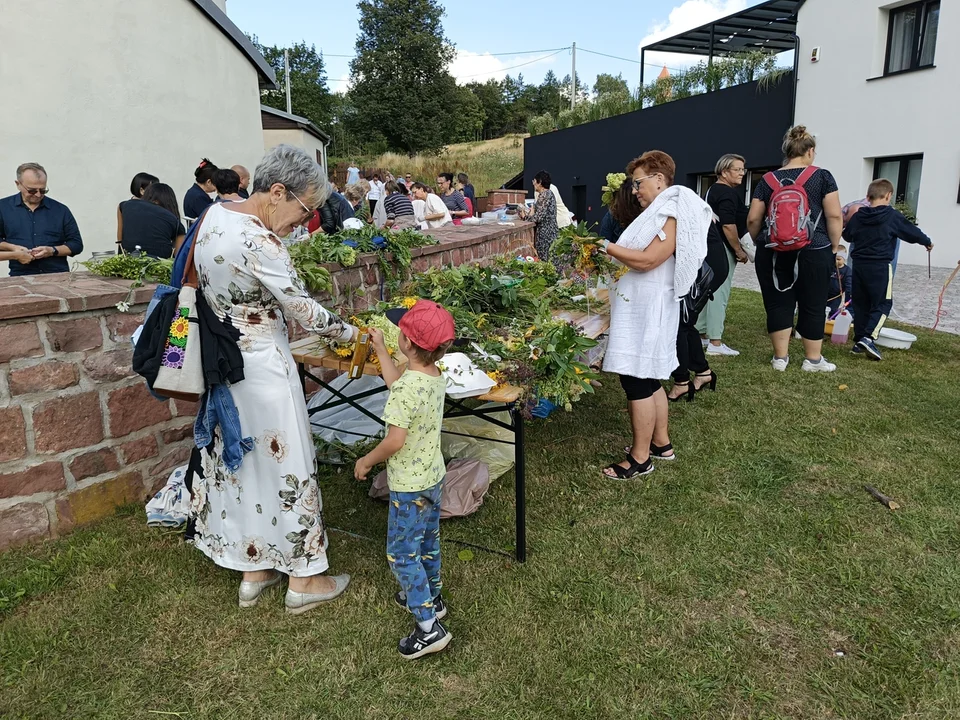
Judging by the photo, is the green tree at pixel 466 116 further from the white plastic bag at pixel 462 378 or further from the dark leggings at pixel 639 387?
the white plastic bag at pixel 462 378

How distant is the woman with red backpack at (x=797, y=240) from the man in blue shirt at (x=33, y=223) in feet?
19.5

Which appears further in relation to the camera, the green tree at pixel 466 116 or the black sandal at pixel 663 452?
the green tree at pixel 466 116

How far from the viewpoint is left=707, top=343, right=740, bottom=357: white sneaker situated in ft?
21.8

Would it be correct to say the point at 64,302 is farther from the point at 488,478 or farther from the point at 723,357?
the point at 723,357

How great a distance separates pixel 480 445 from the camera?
4.17 meters

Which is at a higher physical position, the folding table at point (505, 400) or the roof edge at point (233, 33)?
the roof edge at point (233, 33)

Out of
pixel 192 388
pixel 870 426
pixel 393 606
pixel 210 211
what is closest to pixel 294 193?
pixel 210 211

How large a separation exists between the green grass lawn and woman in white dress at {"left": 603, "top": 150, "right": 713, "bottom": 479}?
1.52 feet

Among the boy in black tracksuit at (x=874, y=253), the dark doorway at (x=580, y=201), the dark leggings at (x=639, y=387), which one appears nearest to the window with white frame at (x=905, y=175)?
the boy in black tracksuit at (x=874, y=253)

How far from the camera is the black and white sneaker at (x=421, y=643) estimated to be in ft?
8.14

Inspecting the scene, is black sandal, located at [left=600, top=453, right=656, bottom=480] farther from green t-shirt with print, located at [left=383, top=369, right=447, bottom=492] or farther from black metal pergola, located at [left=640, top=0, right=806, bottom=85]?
black metal pergola, located at [left=640, top=0, right=806, bottom=85]

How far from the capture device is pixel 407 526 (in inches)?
96.1

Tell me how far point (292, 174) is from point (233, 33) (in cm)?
1072

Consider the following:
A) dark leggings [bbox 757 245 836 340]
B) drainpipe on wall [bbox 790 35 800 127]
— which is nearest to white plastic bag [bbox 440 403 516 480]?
dark leggings [bbox 757 245 836 340]
